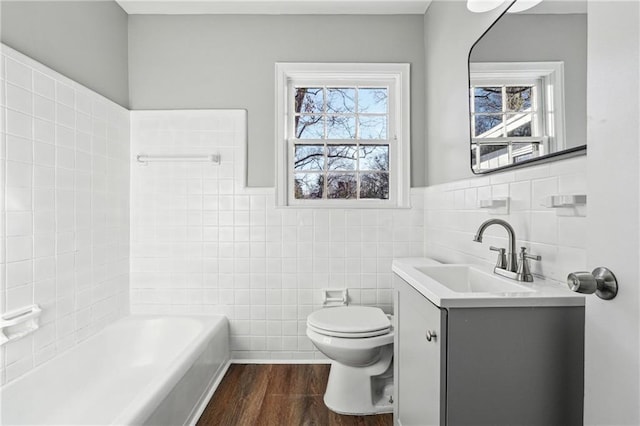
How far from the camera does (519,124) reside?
1330mm

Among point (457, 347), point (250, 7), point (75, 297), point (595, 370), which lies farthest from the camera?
point (250, 7)

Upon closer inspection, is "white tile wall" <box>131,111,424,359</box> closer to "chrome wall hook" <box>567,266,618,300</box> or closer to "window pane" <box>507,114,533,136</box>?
"window pane" <box>507,114,533,136</box>

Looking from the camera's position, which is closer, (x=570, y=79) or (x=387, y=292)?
(x=570, y=79)

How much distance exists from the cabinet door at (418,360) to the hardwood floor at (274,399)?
1.57ft

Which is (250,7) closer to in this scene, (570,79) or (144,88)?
(144,88)

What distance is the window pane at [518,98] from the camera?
50.3 inches

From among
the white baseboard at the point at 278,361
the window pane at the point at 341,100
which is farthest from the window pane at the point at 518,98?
the white baseboard at the point at 278,361

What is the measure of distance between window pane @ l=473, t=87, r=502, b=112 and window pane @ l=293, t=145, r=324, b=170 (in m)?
1.13

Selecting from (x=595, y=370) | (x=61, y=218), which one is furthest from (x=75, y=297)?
(x=595, y=370)

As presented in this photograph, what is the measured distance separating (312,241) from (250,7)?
1638 millimetres

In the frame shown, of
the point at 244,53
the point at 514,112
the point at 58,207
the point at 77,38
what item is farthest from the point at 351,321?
the point at 77,38

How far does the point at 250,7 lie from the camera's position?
93.2 inches

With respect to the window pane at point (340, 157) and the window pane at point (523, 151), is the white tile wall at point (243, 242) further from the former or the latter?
the window pane at point (523, 151)

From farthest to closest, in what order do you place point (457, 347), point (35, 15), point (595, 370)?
point (35, 15)
point (457, 347)
point (595, 370)
